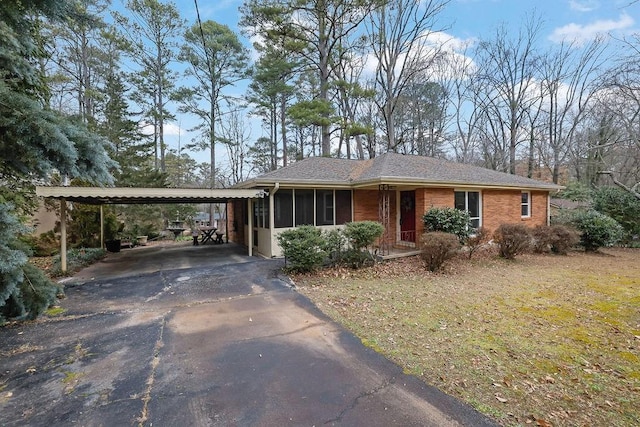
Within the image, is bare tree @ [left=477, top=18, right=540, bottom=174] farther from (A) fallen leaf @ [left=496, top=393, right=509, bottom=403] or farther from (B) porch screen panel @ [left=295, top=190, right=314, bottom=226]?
(A) fallen leaf @ [left=496, top=393, right=509, bottom=403]

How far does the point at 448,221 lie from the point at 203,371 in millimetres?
8921

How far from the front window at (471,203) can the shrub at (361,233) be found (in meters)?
4.99

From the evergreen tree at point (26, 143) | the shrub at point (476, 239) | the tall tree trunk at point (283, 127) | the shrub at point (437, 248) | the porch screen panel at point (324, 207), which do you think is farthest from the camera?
the tall tree trunk at point (283, 127)

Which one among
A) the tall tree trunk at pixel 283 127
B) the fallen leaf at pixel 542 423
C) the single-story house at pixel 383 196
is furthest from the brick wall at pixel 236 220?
the fallen leaf at pixel 542 423

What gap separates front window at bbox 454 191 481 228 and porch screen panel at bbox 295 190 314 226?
5.84 m

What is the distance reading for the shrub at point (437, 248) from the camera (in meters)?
8.05

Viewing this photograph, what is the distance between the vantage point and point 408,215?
11930 millimetres

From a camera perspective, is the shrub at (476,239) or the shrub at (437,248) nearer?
the shrub at (437,248)

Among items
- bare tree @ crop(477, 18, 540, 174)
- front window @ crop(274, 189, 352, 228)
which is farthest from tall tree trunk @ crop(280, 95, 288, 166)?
bare tree @ crop(477, 18, 540, 174)

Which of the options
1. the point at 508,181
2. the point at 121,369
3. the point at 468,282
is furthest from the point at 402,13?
the point at 121,369

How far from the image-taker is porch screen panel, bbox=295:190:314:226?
34.7 ft

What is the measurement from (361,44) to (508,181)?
12.4 m

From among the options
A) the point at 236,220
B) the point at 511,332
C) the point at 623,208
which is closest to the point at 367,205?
the point at 236,220

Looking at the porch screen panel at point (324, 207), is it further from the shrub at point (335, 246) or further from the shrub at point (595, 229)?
the shrub at point (595, 229)
